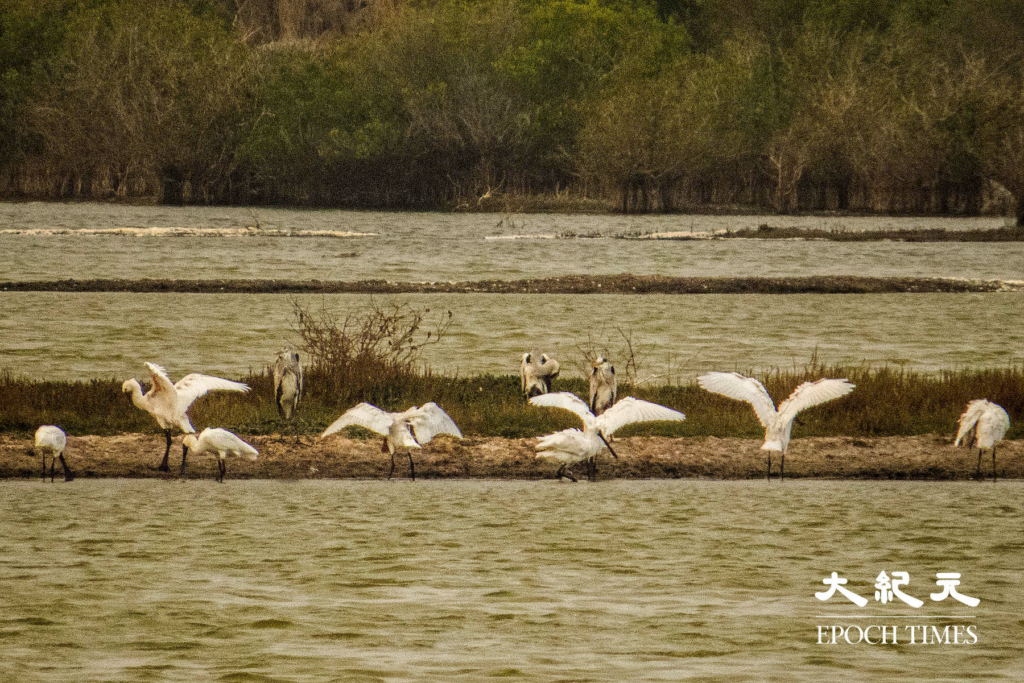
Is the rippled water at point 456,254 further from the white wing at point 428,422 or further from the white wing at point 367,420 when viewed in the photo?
the white wing at point 428,422

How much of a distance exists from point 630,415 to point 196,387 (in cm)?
388

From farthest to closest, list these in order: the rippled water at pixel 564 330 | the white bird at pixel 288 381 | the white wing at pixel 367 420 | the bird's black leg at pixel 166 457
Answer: the rippled water at pixel 564 330
the white bird at pixel 288 381
the bird's black leg at pixel 166 457
the white wing at pixel 367 420

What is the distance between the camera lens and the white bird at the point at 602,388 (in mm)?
15164

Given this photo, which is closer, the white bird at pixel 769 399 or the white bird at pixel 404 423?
the white bird at pixel 404 423

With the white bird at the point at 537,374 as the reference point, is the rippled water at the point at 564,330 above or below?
above

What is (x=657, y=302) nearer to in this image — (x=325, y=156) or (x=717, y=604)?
(x=717, y=604)

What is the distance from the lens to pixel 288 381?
15.6m

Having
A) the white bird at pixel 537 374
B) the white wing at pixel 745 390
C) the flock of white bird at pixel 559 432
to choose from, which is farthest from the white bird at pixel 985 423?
the white bird at pixel 537 374

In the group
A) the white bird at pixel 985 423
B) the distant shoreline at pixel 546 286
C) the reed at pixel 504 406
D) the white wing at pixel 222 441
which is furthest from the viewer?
the distant shoreline at pixel 546 286

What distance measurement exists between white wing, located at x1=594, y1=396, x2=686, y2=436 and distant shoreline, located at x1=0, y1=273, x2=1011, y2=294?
2108 centimetres

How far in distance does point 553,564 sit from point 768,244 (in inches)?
1664

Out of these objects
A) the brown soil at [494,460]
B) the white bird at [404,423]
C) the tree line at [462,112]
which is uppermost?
the tree line at [462,112]

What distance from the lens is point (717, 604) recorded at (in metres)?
10.3

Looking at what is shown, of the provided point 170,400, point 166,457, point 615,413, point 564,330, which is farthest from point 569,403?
point 564,330
